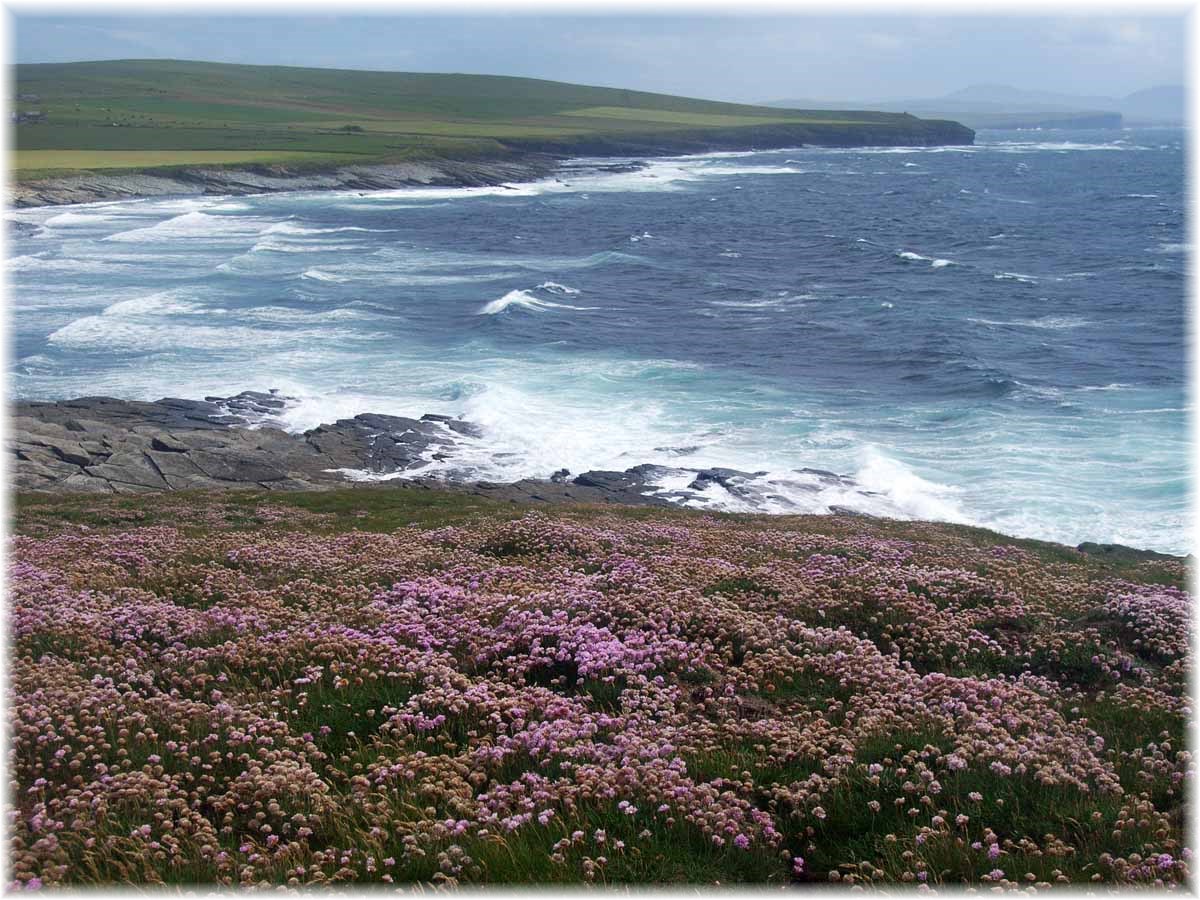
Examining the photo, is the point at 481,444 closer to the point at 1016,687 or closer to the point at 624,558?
the point at 624,558

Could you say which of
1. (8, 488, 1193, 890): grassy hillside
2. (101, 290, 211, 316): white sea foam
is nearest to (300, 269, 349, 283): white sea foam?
(101, 290, 211, 316): white sea foam

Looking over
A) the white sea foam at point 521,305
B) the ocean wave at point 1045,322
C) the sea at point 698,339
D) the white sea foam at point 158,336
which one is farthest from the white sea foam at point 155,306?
the ocean wave at point 1045,322

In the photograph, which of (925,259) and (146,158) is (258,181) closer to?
(146,158)

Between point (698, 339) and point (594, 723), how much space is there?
47.8 metres

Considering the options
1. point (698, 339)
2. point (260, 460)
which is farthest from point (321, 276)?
point (260, 460)

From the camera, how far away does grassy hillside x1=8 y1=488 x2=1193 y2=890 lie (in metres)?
7.68

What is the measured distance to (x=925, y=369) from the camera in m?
49.8

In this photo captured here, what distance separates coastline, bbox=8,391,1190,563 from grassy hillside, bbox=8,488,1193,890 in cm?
1576

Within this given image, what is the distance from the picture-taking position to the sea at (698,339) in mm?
36344

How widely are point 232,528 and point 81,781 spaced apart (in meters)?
14.9

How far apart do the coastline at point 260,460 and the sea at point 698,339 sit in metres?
1.27

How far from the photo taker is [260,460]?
3438cm

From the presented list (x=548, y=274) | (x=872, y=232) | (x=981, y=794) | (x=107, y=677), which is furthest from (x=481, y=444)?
(x=872, y=232)

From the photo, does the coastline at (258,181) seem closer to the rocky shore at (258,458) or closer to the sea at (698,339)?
the sea at (698,339)
